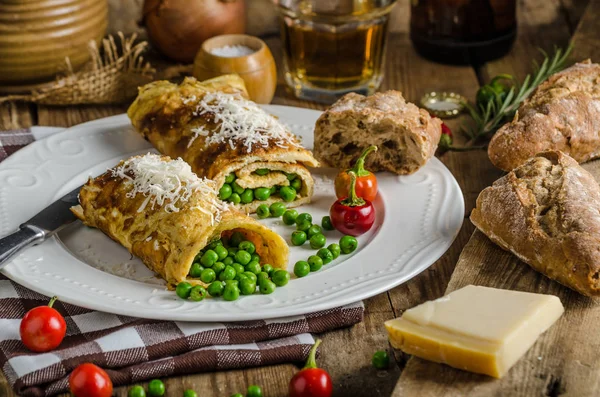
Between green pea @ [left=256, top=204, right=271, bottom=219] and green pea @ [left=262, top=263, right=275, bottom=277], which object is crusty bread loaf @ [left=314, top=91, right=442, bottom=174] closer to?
green pea @ [left=256, top=204, right=271, bottom=219]

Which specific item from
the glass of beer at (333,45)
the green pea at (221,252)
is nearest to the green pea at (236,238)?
the green pea at (221,252)

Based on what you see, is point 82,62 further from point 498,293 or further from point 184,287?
point 498,293

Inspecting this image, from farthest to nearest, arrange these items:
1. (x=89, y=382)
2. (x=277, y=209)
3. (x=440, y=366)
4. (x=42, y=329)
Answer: (x=277, y=209), (x=42, y=329), (x=440, y=366), (x=89, y=382)

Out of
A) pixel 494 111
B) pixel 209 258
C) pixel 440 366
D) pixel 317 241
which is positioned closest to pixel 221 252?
pixel 209 258

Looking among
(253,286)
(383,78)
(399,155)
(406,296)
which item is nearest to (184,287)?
(253,286)

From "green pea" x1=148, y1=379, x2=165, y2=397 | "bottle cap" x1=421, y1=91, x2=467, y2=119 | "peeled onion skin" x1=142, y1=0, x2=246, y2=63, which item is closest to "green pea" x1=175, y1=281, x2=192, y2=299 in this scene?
"green pea" x1=148, y1=379, x2=165, y2=397

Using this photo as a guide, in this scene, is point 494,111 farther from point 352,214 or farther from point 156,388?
point 156,388
